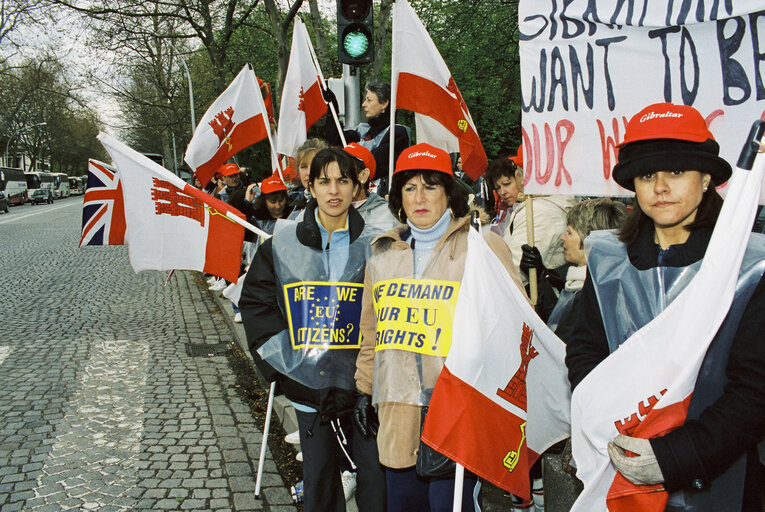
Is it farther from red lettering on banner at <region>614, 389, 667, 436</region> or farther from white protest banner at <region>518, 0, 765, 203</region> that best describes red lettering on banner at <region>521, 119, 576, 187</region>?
red lettering on banner at <region>614, 389, 667, 436</region>

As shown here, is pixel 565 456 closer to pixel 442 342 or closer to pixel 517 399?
pixel 517 399

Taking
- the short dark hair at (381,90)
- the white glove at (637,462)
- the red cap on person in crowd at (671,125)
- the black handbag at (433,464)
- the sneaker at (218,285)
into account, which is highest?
the short dark hair at (381,90)

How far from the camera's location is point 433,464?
2.40 meters

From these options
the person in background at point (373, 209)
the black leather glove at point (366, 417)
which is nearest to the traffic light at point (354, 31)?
the person in background at point (373, 209)

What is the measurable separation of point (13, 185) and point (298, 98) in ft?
150

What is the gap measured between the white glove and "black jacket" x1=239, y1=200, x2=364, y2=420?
5.15 feet

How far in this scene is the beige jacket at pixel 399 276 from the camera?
2.51 meters

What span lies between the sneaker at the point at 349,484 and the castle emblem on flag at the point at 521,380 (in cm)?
180

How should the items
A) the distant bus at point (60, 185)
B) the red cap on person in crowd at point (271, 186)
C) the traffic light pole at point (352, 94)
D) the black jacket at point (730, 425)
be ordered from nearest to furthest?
1. the black jacket at point (730, 425)
2. the red cap on person in crowd at point (271, 186)
3. the traffic light pole at point (352, 94)
4. the distant bus at point (60, 185)

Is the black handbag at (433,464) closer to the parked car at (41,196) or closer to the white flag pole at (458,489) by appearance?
the white flag pole at (458,489)

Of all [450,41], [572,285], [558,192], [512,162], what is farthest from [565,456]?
[450,41]

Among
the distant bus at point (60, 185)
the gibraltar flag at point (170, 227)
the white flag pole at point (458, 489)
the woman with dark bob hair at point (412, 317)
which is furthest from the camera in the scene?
the distant bus at point (60, 185)

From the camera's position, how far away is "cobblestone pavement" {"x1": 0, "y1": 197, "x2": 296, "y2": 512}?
3.83 meters

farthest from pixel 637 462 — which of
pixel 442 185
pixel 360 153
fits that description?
pixel 360 153
